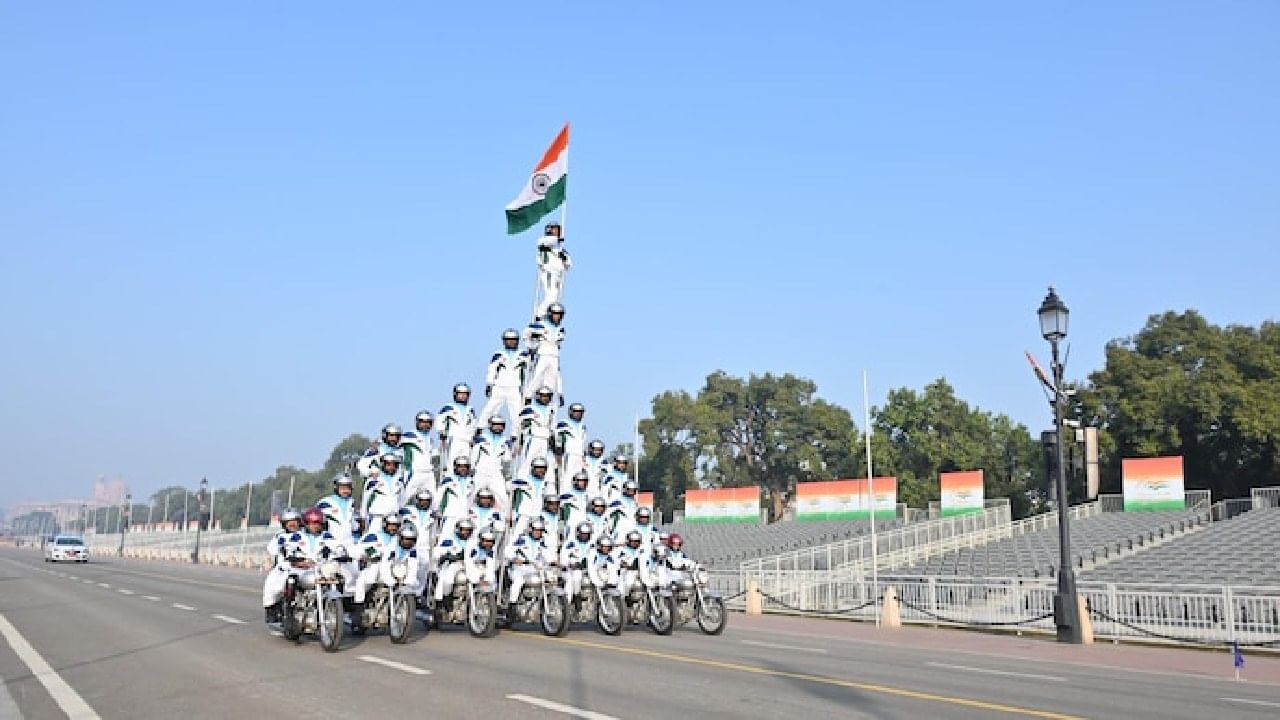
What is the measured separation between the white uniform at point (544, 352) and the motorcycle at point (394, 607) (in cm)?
762

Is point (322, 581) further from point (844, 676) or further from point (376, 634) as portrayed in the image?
point (844, 676)

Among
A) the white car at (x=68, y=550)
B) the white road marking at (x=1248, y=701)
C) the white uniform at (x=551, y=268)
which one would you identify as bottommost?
the white car at (x=68, y=550)

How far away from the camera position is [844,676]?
11789 millimetres

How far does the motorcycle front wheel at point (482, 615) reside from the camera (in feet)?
50.6

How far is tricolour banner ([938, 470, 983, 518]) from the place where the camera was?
41156 mm

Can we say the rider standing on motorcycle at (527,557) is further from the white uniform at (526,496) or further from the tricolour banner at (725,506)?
the tricolour banner at (725,506)

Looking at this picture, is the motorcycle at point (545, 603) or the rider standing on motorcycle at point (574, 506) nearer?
the motorcycle at point (545, 603)

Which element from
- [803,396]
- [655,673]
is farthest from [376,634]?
[803,396]

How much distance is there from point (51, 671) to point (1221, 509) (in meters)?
39.9

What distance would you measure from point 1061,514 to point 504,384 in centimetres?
1184

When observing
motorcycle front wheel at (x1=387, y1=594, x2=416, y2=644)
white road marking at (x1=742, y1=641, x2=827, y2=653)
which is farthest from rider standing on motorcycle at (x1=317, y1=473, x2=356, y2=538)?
white road marking at (x1=742, y1=641, x2=827, y2=653)

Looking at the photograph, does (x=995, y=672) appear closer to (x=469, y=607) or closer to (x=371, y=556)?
(x=469, y=607)

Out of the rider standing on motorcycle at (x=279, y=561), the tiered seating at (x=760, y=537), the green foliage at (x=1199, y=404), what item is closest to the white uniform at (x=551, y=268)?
the rider standing on motorcycle at (x=279, y=561)

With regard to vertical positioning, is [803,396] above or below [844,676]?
above
